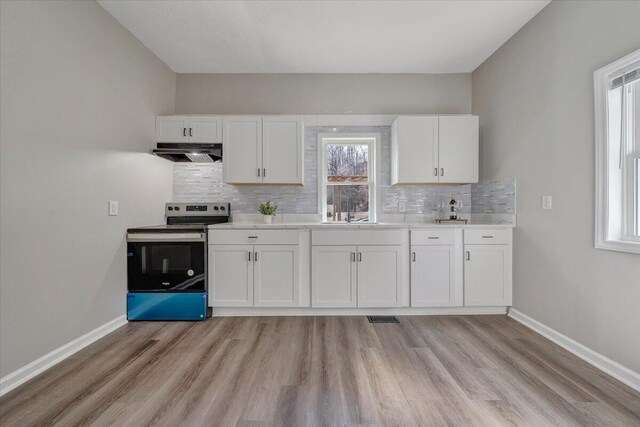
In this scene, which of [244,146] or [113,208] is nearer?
[113,208]

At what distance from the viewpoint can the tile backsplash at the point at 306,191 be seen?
3.56 metres

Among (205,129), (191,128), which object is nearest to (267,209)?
(205,129)

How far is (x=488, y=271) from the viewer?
2881mm

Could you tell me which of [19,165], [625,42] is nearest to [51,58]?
[19,165]

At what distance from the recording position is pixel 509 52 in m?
2.90

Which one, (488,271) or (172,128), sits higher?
(172,128)

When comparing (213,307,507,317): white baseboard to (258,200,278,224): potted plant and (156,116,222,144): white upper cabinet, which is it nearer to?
(258,200,278,224): potted plant

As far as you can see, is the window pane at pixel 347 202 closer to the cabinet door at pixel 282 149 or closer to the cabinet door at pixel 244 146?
the cabinet door at pixel 282 149

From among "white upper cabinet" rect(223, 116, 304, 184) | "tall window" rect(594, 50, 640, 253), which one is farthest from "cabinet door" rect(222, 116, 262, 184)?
"tall window" rect(594, 50, 640, 253)

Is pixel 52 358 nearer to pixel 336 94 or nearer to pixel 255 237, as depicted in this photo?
pixel 255 237

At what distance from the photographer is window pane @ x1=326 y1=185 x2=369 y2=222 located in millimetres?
3645

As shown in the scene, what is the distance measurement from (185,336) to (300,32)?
297cm

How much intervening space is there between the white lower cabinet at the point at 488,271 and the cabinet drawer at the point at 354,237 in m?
0.77

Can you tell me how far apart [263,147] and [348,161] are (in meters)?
1.09
